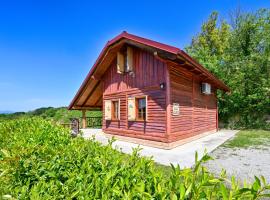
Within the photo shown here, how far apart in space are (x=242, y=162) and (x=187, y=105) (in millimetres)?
3591

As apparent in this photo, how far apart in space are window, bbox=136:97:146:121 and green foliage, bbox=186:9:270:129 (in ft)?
33.4

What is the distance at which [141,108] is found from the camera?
8562mm

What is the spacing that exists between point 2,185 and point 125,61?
314 inches

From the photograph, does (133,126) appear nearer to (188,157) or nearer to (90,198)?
(188,157)

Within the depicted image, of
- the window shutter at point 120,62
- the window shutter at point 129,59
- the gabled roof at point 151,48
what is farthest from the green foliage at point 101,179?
the window shutter at point 120,62

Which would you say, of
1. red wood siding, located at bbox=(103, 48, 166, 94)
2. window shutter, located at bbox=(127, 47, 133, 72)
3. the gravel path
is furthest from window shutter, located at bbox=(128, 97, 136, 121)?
the gravel path

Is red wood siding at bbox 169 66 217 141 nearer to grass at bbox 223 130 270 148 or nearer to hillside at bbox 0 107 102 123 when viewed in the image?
grass at bbox 223 130 270 148

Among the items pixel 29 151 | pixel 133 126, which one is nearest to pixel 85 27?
pixel 133 126

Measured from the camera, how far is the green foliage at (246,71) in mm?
15148

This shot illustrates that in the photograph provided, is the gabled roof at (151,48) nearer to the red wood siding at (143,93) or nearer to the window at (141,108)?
the red wood siding at (143,93)

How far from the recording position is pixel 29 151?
2.06m

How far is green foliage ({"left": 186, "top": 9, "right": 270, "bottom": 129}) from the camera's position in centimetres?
1515

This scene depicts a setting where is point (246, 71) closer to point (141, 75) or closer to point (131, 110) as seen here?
point (141, 75)

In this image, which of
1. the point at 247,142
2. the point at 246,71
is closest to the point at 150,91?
the point at 247,142
